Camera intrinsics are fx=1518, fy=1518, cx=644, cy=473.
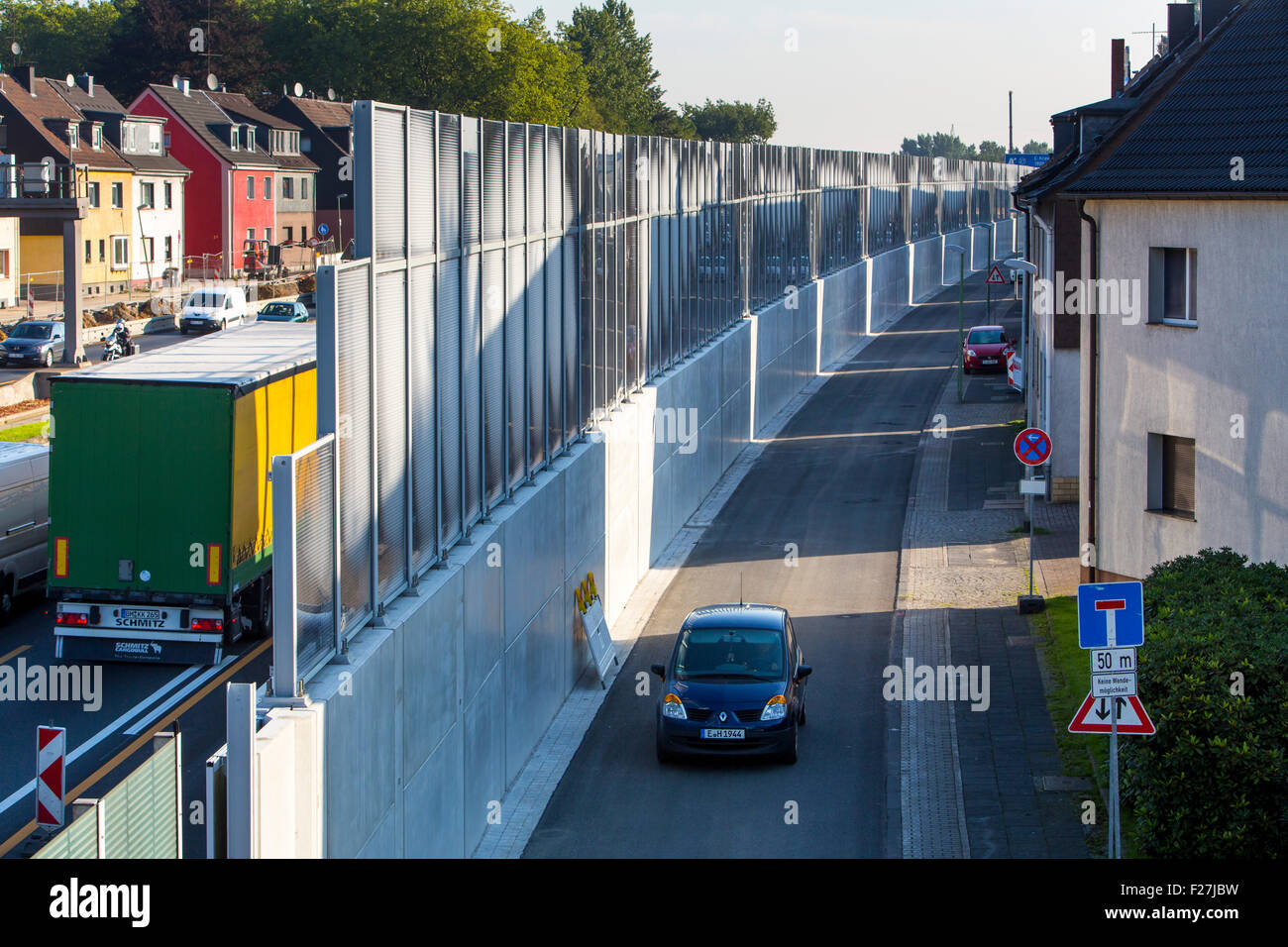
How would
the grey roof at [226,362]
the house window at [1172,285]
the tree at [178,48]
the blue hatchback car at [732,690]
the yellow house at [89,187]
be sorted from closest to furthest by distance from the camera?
the blue hatchback car at [732,690], the grey roof at [226,362], the house window at [1172,285], the yellow house at [89,187], the tree at [178,48]

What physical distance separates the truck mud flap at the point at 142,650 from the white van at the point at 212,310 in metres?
37.6

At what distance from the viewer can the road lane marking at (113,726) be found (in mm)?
14625

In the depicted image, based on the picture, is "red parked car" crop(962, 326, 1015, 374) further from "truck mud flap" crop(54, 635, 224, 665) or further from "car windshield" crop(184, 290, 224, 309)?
"truck mud flap" crop(54, 635, 224, 665)

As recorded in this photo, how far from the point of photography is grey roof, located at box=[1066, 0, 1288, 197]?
19578 mm

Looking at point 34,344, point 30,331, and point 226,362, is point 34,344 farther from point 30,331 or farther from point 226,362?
point 226,362

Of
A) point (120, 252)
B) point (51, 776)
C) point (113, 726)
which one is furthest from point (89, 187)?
point (51, 776)

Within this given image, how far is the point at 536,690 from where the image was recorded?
16.8m

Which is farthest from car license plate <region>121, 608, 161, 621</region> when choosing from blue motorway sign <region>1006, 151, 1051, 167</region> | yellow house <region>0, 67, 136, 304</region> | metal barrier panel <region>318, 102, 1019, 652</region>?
yellow house <region>0, 67, 136, 304</region>

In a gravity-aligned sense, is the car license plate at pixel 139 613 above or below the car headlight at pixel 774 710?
above

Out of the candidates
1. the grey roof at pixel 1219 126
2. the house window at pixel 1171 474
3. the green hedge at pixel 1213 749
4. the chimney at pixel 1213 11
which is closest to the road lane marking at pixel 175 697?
the green hedge at pixel 1213 749

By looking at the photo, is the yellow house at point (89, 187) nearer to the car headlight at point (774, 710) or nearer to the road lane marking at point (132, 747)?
the road lane marking at point (132, 747)
